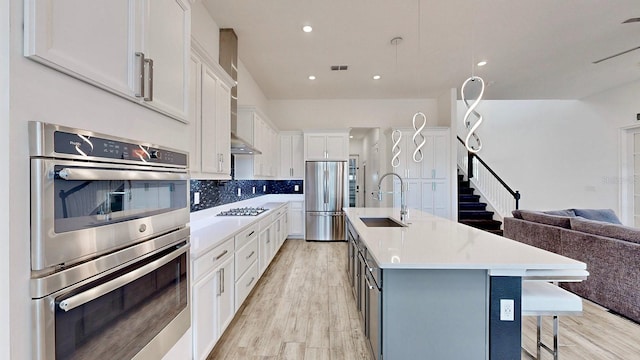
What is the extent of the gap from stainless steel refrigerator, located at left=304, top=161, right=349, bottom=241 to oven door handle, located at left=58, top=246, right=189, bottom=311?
4693 mm

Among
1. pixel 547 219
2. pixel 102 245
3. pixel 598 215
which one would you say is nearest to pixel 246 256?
pixel 102 245

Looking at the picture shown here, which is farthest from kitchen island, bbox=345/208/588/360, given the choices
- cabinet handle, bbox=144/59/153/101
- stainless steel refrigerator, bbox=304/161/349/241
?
stainless steel refrigerator, bbox=304/161/349/241

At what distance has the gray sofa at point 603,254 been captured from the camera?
2533mm

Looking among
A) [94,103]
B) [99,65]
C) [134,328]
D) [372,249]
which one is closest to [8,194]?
[94,103]

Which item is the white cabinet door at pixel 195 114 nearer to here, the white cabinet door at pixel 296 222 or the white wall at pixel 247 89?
the white wall at pixel 247 89

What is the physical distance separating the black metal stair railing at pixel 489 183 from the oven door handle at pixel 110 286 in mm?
6675

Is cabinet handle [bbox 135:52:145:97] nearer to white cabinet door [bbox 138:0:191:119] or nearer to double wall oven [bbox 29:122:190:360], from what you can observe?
white cabinet door [bbox 138:0:191:119]

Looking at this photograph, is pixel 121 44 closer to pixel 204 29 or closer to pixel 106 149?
pixel 106 149

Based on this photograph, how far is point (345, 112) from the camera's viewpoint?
666 centimetres

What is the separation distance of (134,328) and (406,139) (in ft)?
18.9

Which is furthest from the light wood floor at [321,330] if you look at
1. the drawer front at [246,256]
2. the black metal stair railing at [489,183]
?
the black metal stair railing at [489,183]

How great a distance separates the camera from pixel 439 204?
19.4 feet

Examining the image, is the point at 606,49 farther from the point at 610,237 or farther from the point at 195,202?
the point at 195,202

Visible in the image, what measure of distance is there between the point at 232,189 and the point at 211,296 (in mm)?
2424
